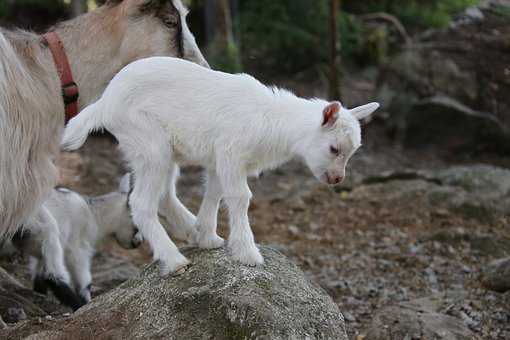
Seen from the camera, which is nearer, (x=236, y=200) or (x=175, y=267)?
(x=236, y=200)

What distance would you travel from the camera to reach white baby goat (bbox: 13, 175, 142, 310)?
5371 millimetres

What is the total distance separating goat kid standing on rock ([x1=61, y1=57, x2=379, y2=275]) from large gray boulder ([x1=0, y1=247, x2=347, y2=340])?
0.36 ft

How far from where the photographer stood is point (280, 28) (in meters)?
11.7

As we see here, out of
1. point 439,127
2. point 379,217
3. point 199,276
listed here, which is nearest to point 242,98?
point 199,276

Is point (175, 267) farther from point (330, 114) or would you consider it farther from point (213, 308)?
point (330, 114)

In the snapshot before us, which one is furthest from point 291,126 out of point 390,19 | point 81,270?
point 390,19

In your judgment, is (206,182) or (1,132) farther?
(1,132)

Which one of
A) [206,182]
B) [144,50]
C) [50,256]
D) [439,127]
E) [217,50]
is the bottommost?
[439,127]

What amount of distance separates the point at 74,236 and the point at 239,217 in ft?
8.89

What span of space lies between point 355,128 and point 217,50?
7.22 m

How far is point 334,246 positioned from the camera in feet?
24.5

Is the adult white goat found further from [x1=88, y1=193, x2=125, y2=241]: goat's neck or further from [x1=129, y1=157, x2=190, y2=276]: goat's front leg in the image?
[x1=88, y1=193, x2=125, y2=241]: goat's neck

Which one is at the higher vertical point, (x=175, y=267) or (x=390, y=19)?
(x=175, y=267)

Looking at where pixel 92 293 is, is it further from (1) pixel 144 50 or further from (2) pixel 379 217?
(2) pixel 379 217
